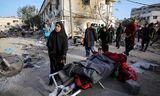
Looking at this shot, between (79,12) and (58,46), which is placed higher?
(79,12)

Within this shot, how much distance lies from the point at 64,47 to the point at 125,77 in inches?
70.4

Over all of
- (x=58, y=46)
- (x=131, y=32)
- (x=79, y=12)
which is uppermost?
(x=79, y=12)

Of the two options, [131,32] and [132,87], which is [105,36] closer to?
[131,32]

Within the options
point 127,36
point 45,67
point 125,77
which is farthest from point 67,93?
point 127,36

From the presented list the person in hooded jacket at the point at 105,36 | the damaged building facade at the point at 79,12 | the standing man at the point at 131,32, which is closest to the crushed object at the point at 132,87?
the person in hooded jacket at the point at 105,36

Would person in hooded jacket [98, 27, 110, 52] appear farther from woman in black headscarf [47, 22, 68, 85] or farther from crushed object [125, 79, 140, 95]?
crushed object [125, 79, 140, 95]

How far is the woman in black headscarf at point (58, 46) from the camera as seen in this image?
14.3 ft

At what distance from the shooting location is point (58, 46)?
14.4 feet

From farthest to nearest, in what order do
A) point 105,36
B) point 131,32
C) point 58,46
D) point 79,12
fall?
point 79,12 < point 105,36 < point 131,32 < point 58,46

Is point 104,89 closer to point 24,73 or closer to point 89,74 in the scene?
point 89,74

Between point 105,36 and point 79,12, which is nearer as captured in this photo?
point 105,36

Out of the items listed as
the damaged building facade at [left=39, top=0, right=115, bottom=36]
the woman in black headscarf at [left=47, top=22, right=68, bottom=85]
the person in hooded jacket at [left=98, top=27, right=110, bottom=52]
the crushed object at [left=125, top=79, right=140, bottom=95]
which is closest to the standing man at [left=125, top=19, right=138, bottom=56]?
the person in hooded jacket at [left=98, top=27, right=110, bottom=52]

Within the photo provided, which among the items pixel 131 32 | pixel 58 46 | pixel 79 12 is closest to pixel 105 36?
pixel 131 32

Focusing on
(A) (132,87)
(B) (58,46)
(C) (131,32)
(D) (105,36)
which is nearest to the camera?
(A) (132,87)
